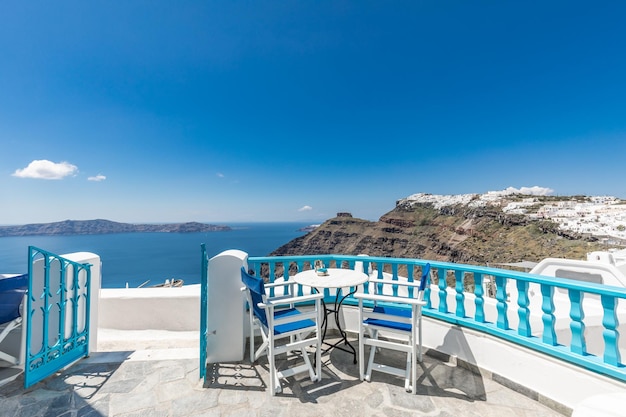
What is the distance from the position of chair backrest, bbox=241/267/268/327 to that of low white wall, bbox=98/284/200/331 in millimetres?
1974

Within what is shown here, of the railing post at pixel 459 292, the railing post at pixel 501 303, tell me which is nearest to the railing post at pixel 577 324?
the railing post at pixel 501 303

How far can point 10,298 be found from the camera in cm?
231

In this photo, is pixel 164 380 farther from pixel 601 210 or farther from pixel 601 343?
pixel 601 210

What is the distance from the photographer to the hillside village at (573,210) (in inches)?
1070

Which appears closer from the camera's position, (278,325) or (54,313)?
(278,325)

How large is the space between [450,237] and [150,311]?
55.0m

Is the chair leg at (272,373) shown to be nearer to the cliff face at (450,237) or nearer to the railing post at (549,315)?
the railing post at (549,315)

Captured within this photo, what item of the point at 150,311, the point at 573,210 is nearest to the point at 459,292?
the point at 150,311

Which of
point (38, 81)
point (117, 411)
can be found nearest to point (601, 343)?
point (117, 411)

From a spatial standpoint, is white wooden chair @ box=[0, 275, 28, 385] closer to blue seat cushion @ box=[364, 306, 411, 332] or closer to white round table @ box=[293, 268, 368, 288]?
white round table @ box=[293, 268, 368, 288]

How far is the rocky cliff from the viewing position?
29141 millimetres

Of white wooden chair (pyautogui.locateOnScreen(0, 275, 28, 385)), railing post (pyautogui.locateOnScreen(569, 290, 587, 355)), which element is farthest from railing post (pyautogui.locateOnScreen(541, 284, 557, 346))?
white wooden chair (pyautogui.locateOnScreen(0, 275, 28, 385))

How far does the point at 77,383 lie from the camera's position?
2232mm

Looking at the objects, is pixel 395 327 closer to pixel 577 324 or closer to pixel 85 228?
pixel 577 324
